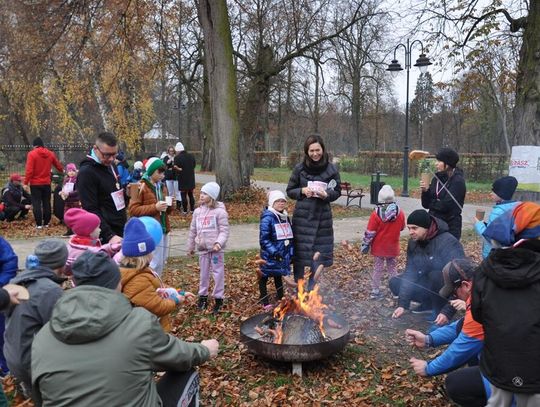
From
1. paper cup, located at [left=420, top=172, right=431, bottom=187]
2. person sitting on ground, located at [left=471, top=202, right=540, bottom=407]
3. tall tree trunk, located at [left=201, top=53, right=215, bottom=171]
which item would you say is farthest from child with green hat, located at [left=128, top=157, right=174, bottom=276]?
tall tree trunk, located at [left=201, top=53, right=215, bottom=171]

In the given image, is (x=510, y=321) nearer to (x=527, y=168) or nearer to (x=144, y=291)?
(x=144, y=291)

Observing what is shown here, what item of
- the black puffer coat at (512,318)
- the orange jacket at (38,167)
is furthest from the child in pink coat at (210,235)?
the orange jacket at (38,167)

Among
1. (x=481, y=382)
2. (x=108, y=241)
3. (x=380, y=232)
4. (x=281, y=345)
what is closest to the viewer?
(x=481, y=382)

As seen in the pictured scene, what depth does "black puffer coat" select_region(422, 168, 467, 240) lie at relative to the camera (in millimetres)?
6496

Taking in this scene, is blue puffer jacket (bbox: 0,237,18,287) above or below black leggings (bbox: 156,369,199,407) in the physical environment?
above

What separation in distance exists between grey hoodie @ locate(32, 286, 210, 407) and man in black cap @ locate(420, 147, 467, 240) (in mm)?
5097

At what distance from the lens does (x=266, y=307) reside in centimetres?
609

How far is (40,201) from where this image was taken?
11.8 meters

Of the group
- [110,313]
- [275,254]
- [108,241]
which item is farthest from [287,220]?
[110,313]

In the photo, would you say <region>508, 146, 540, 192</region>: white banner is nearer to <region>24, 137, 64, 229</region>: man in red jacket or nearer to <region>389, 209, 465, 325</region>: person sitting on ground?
<region>389, 209, 465, 325</region>: person sitting on ground

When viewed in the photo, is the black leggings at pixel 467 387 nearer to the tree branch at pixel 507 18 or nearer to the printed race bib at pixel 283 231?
the printed race bib at pixel 283 231

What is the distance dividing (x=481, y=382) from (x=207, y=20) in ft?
41.8

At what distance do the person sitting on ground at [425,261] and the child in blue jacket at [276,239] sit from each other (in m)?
1.41

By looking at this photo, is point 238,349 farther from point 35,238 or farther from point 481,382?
point 35,238
